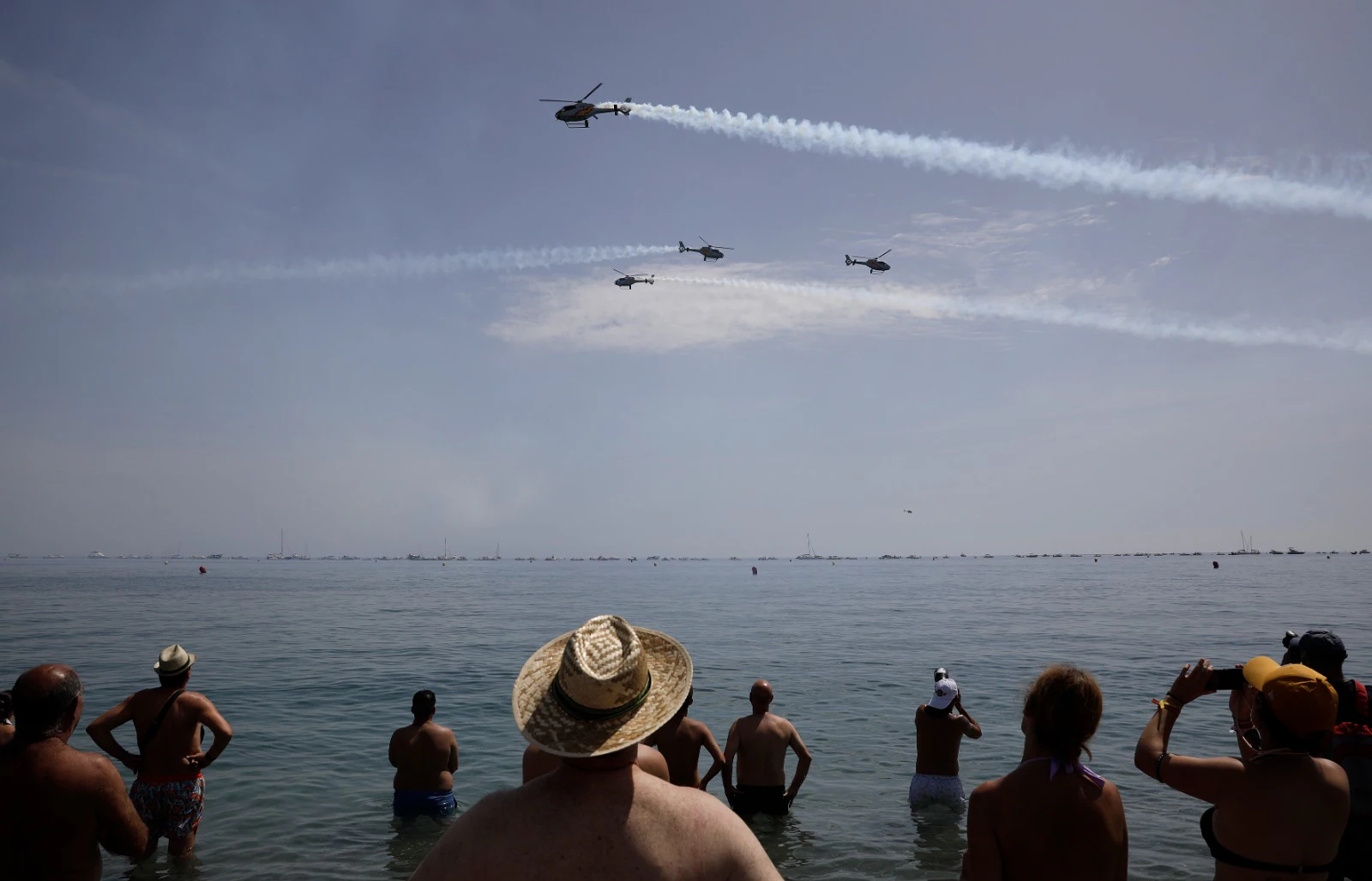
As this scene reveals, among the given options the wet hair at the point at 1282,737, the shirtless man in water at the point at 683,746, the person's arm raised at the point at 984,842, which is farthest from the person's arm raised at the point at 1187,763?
the shirtless man in water at the point at 683,746

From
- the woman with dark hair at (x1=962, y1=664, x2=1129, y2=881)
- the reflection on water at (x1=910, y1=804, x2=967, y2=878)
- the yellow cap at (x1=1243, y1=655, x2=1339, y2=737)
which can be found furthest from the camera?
the reflection on water at (x1=910, y1=804, x2=967, y2=878)

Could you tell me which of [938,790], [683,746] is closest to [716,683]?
[938,790]

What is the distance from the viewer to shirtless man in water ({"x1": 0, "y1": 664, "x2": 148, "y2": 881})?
4.36 m

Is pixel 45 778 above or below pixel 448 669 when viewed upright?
above

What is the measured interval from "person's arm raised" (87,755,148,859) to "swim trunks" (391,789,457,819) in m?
5.58

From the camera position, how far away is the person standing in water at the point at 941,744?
955 centimetres

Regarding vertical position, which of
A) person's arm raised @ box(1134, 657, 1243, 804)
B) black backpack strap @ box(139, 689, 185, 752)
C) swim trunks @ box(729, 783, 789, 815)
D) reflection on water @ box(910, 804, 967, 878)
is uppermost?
person's arm raised @ box(1134, 657, 1243, 804)

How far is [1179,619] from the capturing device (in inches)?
1496

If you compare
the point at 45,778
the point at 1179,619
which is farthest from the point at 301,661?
the point at 1179,619

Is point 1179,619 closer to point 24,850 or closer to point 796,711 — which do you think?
point 796,711

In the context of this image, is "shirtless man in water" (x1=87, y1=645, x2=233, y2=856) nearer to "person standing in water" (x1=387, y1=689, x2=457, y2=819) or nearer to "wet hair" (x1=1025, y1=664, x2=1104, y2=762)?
"person standing in water" (x1=387, y1=689, x2=457, y2=819)

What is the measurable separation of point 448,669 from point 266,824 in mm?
13853

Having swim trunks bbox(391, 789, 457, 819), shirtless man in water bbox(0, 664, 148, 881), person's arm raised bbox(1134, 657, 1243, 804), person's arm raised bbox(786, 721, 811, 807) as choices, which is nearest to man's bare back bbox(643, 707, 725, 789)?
person's arm raised bbox(786, 721, 811, 807)

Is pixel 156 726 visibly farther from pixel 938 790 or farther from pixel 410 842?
pixel 938 790
